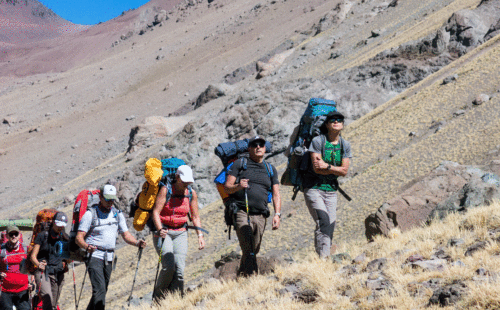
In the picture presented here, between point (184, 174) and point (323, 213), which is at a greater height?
point (184, 174)

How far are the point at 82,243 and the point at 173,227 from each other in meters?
1.21

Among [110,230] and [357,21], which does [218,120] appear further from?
[357,21]

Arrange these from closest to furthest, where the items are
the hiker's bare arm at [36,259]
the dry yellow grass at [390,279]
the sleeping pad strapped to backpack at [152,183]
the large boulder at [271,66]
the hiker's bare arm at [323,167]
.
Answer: the dry yellow grass at [390,279] < the hiker's bare arm at [323,167] < the sleeping pad strapped to backpack at [152,183] < the hiker's bare arm at [36,259] < the large boulder at [271,66]

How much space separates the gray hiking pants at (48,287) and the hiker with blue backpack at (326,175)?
4198 millimetres

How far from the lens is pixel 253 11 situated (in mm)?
78000

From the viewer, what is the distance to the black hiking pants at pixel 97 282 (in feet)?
21.0

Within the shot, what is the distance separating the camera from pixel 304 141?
6730 mm

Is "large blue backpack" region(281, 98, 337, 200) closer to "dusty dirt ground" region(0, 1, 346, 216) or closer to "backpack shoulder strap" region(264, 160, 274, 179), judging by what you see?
"backpack shoulder strap" region(264, 160, 274, 179)

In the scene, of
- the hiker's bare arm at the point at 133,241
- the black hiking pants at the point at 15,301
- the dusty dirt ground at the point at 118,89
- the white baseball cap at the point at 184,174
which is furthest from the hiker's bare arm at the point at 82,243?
the dusty dirt ground at the point at 118,89

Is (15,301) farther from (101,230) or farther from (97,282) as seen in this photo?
(101,230)

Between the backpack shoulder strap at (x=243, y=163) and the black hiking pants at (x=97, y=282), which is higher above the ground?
the backpack shoulder strap at (x=243, y=163)

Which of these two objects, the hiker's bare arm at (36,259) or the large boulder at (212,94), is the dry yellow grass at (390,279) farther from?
the large boulder at (212,94)

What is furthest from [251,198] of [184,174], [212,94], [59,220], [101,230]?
[212,94]

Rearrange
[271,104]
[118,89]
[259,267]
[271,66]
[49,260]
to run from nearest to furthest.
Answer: [259,267] → [49,260] → [271,104] → [271,66] → [118,89]
